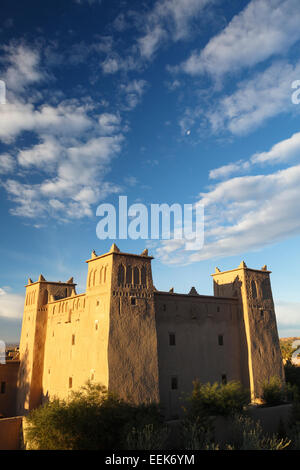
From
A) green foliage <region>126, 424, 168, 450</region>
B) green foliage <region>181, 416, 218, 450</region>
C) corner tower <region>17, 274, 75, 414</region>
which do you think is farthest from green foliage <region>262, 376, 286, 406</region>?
corner tower <region>17, 274, 75, 414</region>

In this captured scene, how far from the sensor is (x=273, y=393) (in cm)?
2716

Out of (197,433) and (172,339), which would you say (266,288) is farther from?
(197,433)

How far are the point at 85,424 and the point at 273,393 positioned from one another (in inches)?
593

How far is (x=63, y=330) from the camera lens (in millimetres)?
30422

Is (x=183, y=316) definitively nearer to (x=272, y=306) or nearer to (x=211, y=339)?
(x=211, y=339)

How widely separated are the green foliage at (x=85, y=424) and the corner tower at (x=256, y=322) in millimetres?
10887

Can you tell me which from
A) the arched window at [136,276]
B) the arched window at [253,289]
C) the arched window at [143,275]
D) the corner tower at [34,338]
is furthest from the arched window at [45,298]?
the arched window at [253,289]

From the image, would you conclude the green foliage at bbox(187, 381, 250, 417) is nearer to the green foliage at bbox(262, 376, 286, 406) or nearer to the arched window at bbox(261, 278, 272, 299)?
the green foliage at bbox(262, 376, 286, 406)

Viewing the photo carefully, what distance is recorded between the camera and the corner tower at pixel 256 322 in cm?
2864

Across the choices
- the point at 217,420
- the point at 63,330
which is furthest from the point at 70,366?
the point at 217,420

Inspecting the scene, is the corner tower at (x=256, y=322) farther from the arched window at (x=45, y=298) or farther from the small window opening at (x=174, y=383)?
the arched window at (x=45, y=298)

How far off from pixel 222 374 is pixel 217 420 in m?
5.90

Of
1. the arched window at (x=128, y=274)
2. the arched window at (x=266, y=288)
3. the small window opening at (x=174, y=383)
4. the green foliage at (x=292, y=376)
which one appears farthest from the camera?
the green foliage at (x=292, y=376)

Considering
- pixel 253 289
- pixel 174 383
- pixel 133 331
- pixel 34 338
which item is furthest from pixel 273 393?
pixel 34 338
